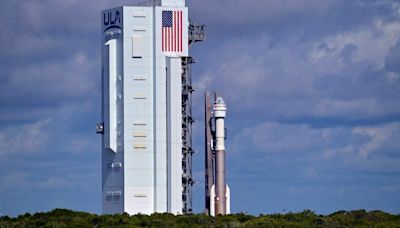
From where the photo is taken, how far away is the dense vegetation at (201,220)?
72.2 meters

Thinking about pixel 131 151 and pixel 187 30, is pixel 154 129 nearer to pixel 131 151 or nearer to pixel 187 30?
pixel 131 151

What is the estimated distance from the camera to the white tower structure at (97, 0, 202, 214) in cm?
8119

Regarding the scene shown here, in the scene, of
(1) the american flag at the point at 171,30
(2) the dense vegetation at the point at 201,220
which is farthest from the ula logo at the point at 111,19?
(2) the dense vegetation at the point at 201,220

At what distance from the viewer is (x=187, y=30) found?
8325 centimetres

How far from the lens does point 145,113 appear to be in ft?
267

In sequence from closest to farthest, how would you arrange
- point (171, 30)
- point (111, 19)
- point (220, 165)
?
point (171, 30)
point (111, 19)
point (220, 165)

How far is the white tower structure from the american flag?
8cm

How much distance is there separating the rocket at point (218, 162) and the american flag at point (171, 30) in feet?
19.3

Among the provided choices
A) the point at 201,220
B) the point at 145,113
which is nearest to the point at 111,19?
the point at 145,113

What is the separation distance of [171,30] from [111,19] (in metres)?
5.03

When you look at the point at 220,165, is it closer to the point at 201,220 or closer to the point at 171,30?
the point at 201,220

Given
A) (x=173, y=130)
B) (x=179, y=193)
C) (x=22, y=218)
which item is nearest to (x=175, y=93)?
(x=173, y=130)

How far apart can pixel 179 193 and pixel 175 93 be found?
25.5 ft

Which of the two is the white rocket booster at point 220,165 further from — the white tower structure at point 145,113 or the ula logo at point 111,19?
the ula logo at point 111,19
